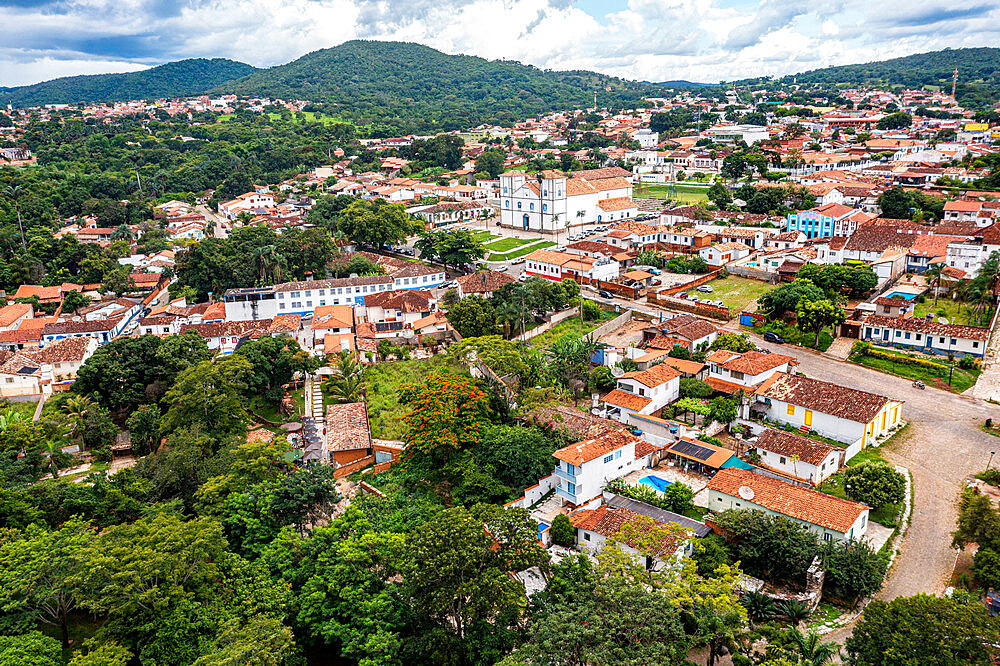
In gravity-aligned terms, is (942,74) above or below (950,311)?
above

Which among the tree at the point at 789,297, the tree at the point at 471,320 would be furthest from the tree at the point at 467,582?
the tree at the point at 789,297

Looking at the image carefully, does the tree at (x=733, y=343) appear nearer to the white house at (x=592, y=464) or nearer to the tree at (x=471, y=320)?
the white house at (x=592, y=464)

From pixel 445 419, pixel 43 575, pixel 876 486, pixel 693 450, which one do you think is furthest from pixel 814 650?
pixel 43 575

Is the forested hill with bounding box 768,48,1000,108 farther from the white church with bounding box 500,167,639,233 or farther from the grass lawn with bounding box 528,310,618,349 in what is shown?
the grass lawn with bounding box 528,310,618,349

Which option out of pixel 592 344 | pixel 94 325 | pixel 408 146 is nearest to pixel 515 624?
pixel 592 344

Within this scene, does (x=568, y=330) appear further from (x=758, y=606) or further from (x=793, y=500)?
(x=758, y=606)

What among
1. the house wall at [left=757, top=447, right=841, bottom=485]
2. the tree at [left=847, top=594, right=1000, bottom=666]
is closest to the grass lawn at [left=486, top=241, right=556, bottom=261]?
the house wall at [left=757, top=447, right=841, bottom=485]

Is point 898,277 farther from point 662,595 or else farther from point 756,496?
point 662,595
